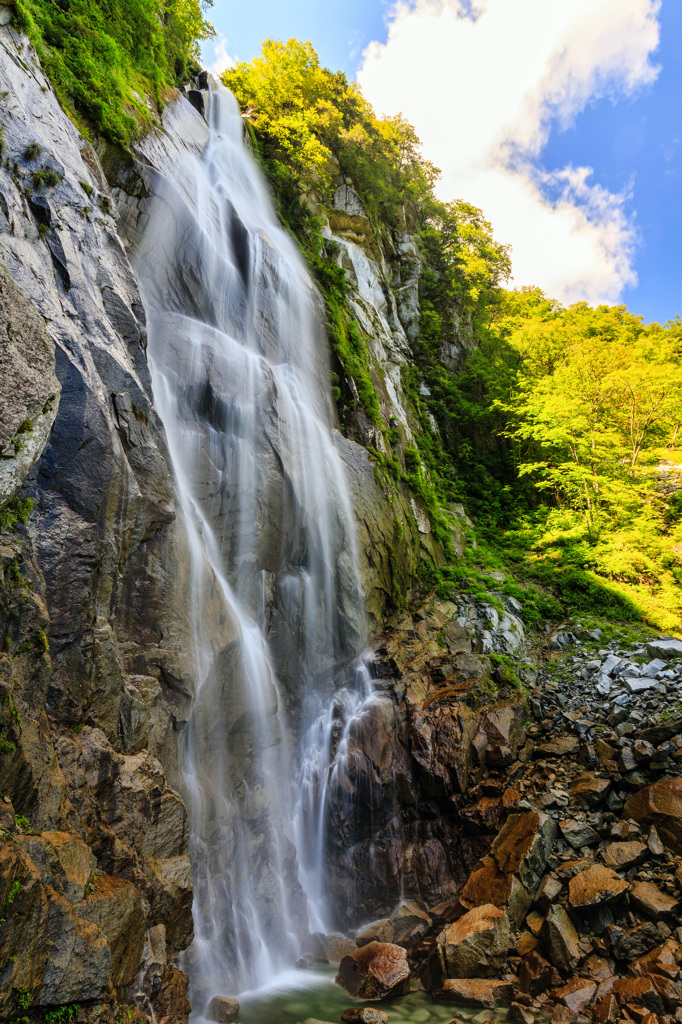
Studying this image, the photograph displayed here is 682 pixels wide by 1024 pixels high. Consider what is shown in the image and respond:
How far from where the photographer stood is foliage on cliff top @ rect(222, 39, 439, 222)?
1902 cm

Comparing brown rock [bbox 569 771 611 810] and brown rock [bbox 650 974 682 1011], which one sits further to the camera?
brown rock [bbox 569 771 611 810]

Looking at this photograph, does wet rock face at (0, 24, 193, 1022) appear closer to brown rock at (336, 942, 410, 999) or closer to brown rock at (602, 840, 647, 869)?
brown rock at (336, 942, 410, 999)

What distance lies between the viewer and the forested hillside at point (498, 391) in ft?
52.5

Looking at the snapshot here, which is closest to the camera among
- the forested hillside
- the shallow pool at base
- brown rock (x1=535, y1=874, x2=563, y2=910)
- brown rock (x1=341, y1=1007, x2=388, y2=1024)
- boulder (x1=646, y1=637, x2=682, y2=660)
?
brown rock (x1=341, y1=1007, x2=388, y2=1024)

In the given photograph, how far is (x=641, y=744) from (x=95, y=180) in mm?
12522

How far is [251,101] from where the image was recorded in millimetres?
20141

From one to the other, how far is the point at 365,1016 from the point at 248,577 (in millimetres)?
6428

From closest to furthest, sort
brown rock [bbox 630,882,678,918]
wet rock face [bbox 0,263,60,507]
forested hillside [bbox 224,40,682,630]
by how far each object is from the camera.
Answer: wet rock face [bbox 0,263,60,507] → brown rock [bbox 630,882,678,918] → forested hillside [bbox 224,40,682,630]

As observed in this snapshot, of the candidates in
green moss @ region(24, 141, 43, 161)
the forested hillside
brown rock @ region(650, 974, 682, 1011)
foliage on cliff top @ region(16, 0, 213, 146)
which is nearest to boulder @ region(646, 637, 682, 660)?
the forested hillside

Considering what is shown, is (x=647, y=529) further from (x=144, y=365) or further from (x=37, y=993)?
(x=37, y=993)

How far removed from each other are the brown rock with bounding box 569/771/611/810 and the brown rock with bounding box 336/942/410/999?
3.38m

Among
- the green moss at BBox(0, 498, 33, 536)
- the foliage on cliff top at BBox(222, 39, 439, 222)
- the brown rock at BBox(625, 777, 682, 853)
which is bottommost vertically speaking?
the brown rock at BBox(625, 777, 682, 853)

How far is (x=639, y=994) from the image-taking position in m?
5.29

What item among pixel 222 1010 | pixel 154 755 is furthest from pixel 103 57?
pixel 222 1010
